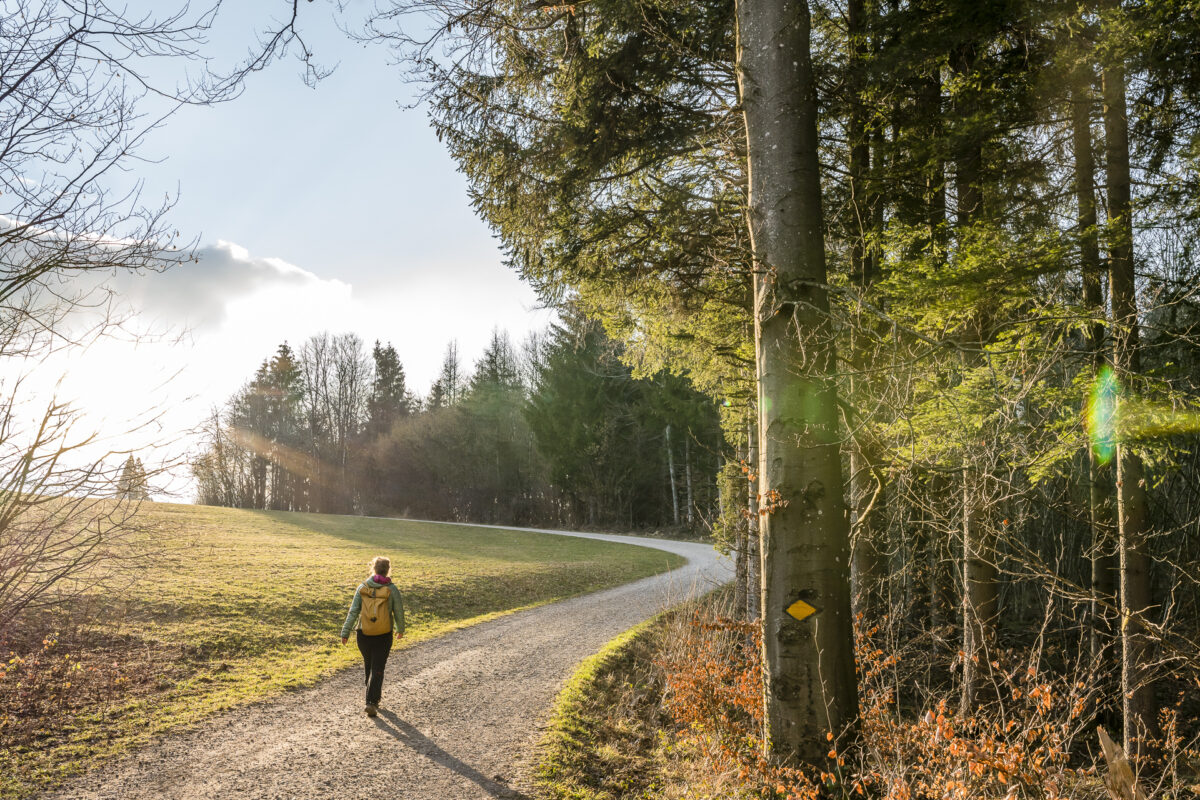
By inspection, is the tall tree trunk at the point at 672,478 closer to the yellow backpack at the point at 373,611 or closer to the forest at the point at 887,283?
the forest at the point at 887,283

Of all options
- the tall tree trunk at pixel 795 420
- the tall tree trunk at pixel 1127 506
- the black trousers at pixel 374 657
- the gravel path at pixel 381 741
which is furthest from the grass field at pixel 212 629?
the tall tree trunk at pixel 1127 506

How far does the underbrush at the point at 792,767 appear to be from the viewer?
3.95 meters

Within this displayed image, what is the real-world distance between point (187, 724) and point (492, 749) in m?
3.03

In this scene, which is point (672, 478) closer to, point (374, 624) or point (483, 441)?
point (483, 441)

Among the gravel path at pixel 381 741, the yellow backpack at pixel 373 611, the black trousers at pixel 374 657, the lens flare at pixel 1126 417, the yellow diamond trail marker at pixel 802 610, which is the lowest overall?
the gravel path at pixel 381 741

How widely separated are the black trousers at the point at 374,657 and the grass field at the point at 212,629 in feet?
5.29

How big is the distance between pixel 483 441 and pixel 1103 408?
38351mm

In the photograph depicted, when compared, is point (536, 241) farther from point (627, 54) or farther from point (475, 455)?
point (475, 455)

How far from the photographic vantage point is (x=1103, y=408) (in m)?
5.92

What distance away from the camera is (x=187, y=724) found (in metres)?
6.69

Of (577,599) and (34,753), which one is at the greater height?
(34,753)

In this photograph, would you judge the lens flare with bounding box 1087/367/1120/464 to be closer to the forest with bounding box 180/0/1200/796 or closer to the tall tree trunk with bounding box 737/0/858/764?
the forest with bounding box 180/0/1200/796

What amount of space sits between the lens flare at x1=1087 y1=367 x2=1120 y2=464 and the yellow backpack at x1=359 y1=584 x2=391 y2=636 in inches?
268

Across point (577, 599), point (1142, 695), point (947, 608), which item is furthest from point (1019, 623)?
point (577, 599)
